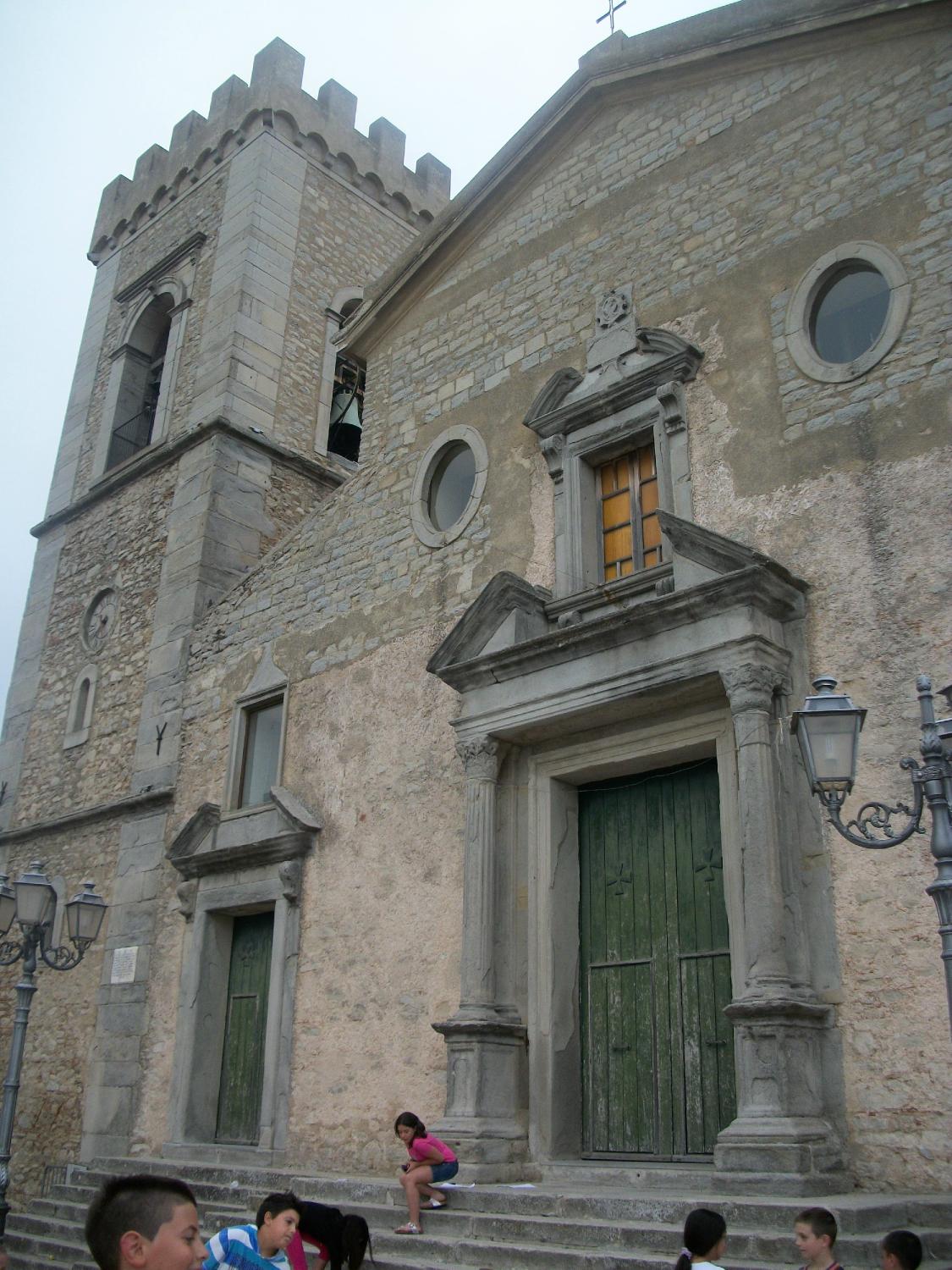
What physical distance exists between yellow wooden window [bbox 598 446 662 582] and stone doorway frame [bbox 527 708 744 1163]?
1.31 m

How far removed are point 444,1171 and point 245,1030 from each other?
13.7ft

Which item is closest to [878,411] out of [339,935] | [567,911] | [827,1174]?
[567,911]

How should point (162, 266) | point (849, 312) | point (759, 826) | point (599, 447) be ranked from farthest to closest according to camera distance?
point (162, 266), point (599, 447), point (849, 312), point (759, 826)

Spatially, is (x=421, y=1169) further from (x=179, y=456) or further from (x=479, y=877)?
(x=179, y=456)

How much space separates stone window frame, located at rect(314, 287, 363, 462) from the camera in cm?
1526

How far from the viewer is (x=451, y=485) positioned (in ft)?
35.1

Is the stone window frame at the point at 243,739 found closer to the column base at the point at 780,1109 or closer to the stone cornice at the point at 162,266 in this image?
the column base at the point at 780,1109

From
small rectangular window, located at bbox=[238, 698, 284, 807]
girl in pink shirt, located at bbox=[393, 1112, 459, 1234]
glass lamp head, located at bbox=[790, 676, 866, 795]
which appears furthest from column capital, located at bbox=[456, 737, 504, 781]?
glass lamp head, located at bbox=[790, 676, 866, 795]

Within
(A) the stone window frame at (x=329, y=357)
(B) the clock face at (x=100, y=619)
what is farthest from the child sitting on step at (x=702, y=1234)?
(A) the stone window frame at (x=329, y=357)

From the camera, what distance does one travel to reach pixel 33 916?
901 centimetres

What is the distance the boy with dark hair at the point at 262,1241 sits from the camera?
175 inches

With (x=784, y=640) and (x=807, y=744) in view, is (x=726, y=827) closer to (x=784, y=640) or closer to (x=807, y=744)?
(x=784, y=640)

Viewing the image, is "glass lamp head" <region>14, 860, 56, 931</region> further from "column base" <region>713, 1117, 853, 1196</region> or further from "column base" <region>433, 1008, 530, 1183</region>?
"column base" <region>713, 1117, 853, 1196</region>

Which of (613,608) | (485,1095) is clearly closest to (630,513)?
(613,608)
